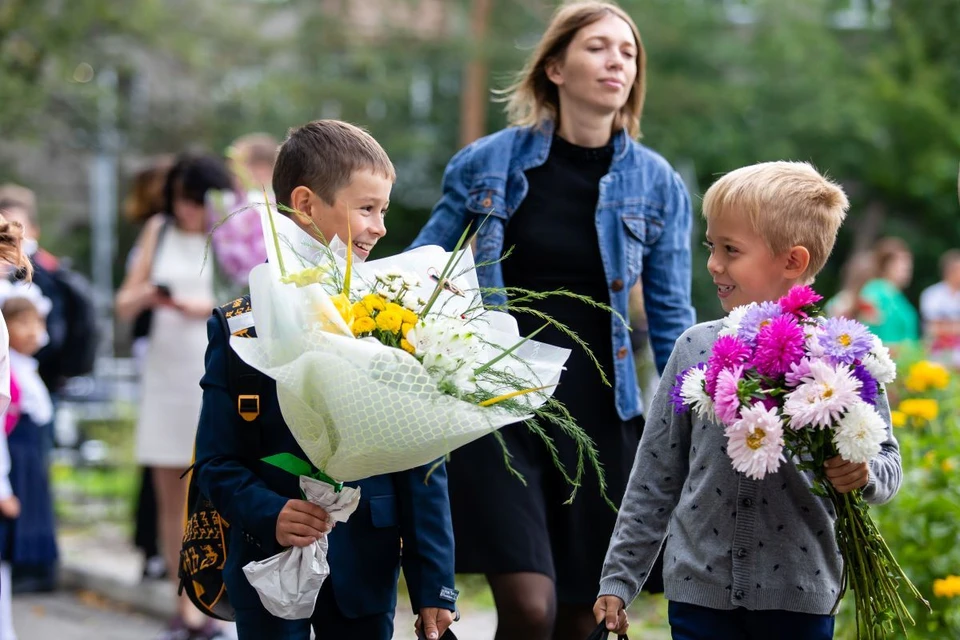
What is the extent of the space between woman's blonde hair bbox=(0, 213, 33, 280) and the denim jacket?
4.38 ft

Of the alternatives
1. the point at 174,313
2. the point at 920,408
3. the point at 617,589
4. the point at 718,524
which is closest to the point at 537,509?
the point at 617,589

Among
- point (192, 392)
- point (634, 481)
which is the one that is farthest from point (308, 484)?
point (192, 392)

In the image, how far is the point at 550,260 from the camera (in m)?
4.48

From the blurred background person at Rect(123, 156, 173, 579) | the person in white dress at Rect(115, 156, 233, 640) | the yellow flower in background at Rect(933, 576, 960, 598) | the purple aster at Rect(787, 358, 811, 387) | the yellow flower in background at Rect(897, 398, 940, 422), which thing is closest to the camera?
the purple aster at Rect(787, 358, 811, 387)

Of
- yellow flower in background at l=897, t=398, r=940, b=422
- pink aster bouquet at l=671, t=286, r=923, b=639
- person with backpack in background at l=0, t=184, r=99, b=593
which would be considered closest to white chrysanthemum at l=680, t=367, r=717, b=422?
pink aster bouquet at l=671, t=286, r=923, b=639

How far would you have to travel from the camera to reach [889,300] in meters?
12.8

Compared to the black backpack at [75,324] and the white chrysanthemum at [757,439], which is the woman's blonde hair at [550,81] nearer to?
the white chrysanthemum at [757,439]

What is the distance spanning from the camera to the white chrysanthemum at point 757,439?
2.89m

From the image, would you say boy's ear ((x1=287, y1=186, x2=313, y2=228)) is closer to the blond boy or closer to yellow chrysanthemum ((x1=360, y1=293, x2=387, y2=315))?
yellow chrysanthemum ((x1=360, y1=293, x2=387, y2=315))

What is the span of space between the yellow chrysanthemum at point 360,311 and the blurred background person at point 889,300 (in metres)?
9.78

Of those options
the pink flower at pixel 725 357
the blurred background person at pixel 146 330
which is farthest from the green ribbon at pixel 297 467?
the blurred background person at pixel 146 330

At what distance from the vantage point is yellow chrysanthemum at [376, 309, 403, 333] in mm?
2842

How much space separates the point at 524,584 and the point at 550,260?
105 cm

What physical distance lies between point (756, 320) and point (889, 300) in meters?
10.2
